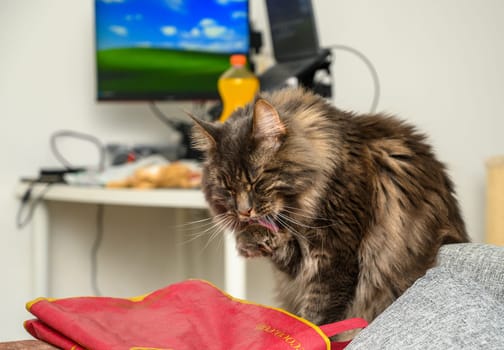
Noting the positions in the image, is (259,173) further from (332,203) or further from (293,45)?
(293,45)

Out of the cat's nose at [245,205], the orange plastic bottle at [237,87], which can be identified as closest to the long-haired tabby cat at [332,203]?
the cat's nose at [245,205]

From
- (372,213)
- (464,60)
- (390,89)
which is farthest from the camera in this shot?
(390,89)

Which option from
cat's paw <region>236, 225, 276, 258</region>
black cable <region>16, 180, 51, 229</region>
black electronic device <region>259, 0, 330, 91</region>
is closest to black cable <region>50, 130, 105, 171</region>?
black cable <region>16, 180, 51, 229</region>

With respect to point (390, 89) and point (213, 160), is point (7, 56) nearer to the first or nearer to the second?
point (213, 160)

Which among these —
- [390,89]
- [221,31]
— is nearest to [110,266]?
[221,31]

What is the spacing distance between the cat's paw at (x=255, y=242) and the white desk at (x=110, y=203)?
20cm

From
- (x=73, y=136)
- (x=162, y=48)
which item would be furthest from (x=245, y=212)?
(x=73, y=136)

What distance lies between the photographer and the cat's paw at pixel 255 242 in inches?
44.4

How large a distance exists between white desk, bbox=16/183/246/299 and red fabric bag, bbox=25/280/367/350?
1.41ft

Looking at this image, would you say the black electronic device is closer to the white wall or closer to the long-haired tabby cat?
the white wall

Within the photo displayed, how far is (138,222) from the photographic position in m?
2.66

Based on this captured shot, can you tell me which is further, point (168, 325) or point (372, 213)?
point (372, 213)

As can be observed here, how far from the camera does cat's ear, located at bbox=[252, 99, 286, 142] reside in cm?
104

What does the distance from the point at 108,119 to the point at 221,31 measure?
29.0 inches
